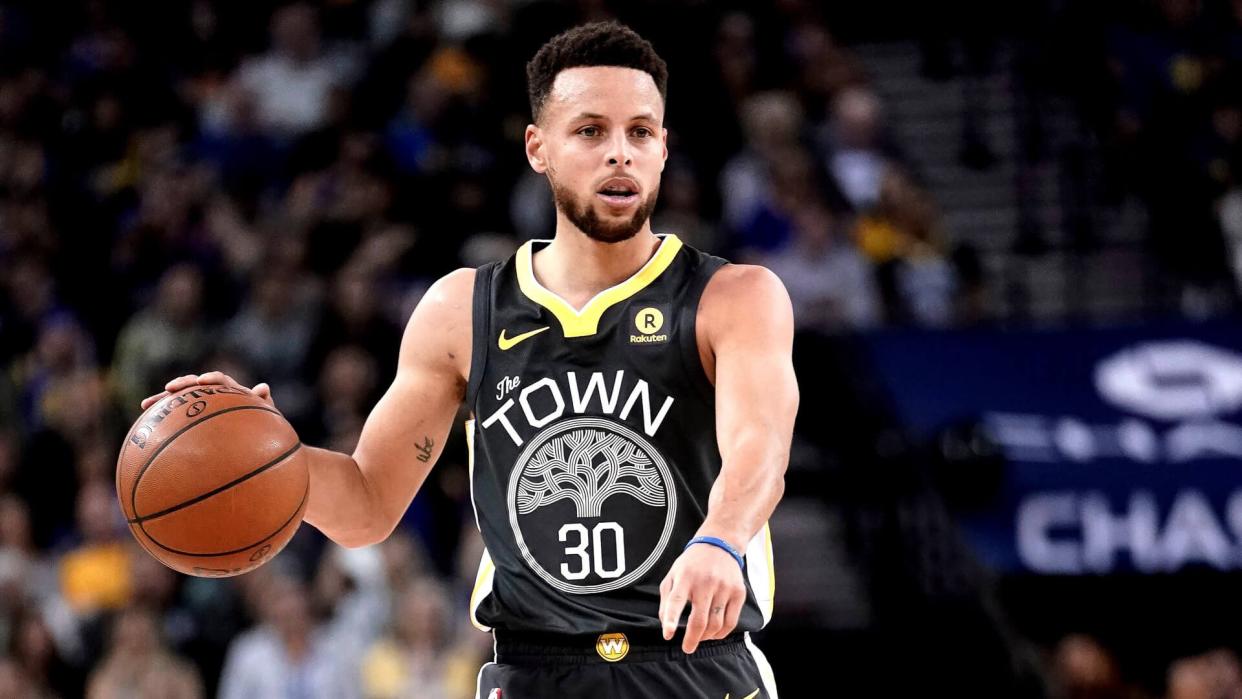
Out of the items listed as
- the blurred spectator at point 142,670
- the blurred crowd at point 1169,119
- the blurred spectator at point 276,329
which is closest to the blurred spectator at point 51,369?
the blurred spectator at point 276,329

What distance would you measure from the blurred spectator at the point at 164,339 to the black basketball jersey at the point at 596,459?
24.2ft

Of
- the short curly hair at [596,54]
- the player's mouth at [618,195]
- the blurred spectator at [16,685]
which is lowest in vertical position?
the blurred spectator at [16,685]

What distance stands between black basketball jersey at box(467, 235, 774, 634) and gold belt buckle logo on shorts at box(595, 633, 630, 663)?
0.03 m

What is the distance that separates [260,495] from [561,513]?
0.76 metres

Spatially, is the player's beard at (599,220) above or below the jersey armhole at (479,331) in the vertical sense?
above

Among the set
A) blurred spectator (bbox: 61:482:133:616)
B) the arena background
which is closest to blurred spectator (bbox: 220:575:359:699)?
the arena background

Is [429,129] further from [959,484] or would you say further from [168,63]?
[959,484]

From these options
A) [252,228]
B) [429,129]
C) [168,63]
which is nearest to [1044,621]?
[429,129]

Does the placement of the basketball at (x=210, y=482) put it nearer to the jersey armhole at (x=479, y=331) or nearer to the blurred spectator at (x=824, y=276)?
the jersey armhole at (x=479, y=331)

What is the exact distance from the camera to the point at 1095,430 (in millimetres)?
9273

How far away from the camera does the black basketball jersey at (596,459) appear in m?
4.16

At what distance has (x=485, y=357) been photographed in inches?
173

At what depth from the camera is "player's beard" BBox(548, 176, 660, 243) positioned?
430 cm

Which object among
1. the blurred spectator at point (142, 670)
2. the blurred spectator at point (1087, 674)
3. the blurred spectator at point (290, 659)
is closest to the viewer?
the blurred spectator at point (1087, 674)
